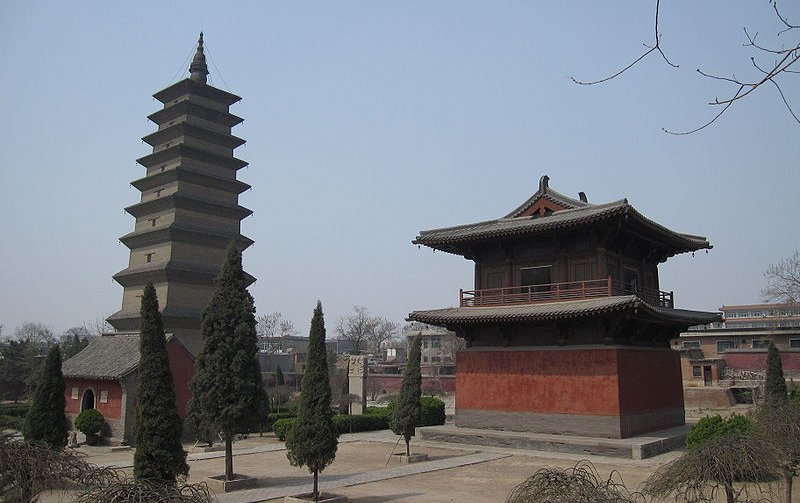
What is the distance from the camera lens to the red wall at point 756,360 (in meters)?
49.2

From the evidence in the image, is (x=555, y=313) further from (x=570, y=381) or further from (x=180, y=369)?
(x=180, y=369)

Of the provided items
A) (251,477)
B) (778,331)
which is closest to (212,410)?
(251,477)

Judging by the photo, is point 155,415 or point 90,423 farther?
point 90,423

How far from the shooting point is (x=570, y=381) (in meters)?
22.7

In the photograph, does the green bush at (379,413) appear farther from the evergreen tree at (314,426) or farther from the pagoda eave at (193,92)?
the pagoda eave at (193,92)

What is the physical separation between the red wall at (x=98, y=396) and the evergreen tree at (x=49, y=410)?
20.1 feet

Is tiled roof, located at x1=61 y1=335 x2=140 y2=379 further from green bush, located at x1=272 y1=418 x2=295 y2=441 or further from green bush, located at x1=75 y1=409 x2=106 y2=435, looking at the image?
green bush, located at x1=272 y1=418 x2=295 y2=441

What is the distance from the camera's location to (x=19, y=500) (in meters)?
7.31

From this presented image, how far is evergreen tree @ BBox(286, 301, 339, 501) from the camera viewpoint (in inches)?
565

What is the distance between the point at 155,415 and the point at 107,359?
1883 cm

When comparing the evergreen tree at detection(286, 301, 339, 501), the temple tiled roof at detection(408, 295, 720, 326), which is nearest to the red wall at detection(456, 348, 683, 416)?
the temple tiled roof at detection(408, 295, 720, 326)

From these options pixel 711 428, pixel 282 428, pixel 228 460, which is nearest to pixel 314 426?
pixel 228 460

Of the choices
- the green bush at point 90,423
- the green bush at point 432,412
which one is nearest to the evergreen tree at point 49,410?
the green bush at point 90,423

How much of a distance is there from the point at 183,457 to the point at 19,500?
7183 mm
